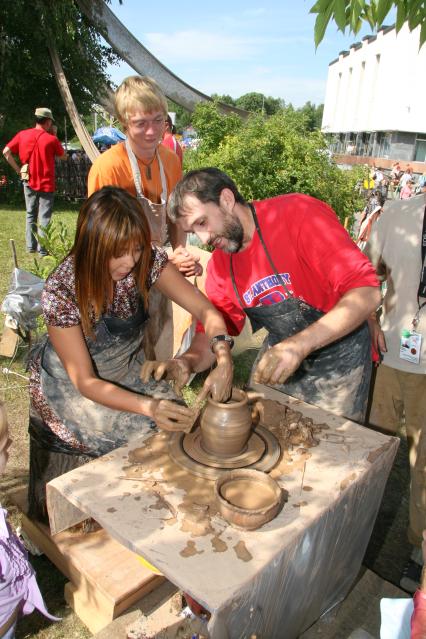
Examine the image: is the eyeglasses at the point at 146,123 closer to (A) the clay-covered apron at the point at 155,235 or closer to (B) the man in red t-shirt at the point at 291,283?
(A) the clay-covered apron at the point at 155,235

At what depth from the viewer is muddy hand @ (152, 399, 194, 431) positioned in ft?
6.76

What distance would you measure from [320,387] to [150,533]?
1374 millimetres

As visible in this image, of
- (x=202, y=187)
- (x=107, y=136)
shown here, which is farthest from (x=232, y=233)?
(x=107, y=136)

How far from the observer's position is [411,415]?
284 cm

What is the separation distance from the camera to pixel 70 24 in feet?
36.8

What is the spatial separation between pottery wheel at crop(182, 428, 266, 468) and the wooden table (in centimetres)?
10

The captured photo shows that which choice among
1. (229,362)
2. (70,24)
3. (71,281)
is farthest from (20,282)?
(70,24)

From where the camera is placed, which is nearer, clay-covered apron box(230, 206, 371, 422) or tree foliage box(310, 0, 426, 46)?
tree foliage box(310, 0, 426, 46)

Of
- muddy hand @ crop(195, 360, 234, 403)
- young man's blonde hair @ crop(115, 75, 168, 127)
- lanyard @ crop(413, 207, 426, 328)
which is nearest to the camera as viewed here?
muddy hand @ crop(195, 360, 234, 403)

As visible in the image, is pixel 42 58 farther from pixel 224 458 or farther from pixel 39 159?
pixel 224 458

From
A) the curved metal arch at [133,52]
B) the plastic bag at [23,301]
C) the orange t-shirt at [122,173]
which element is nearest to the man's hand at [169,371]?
the orange t-shirt at [122,173]

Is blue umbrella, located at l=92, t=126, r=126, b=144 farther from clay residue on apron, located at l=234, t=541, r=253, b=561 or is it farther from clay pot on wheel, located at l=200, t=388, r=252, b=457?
clay residue on apron, located at l=234, t=541, r=253, b=561

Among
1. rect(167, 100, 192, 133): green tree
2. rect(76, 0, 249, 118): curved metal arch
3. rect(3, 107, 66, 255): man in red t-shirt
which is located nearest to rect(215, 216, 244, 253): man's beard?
rect(3, 107, 66, 255): man in red t-shirt

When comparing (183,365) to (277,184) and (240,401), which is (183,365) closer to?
(240,401)
